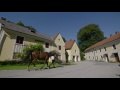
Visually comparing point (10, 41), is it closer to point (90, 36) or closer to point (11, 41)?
point (11, 41)

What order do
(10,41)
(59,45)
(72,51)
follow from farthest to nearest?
(72,51)
(59,45)
(10,41)

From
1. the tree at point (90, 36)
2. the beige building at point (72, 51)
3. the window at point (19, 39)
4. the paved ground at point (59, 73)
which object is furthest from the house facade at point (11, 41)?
the tree at point (90, 36)

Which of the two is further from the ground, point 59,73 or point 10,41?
point 10,41

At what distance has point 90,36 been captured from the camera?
2143 inches

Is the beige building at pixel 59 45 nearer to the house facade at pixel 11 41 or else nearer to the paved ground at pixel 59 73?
the house facade at pixel 11 41

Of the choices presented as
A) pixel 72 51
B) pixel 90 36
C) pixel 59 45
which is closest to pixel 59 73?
pixel 59 45

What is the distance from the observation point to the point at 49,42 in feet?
79.2

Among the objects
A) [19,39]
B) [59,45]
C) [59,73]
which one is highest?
[59,45]
